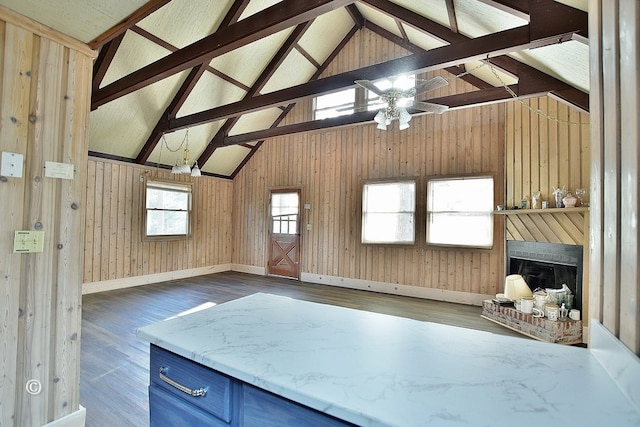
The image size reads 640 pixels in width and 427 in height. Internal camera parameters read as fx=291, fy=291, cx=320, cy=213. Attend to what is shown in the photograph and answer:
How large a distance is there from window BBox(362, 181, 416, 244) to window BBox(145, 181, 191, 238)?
4270 millimetres

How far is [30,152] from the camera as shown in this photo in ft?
5.67

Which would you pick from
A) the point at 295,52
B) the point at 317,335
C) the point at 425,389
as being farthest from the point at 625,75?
the point at 295,52

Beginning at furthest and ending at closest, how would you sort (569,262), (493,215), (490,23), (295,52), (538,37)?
(295,52) < (493,215) < (569,262) < (490,23) < (538,37)

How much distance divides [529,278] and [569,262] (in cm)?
62

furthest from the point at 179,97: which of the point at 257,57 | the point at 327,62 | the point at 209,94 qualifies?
the point at 327,62

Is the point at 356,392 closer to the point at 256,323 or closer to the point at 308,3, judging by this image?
the point at 256,323

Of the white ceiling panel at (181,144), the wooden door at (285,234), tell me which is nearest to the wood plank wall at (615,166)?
the wooden door at (285,234)

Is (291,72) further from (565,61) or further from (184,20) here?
(565,61)

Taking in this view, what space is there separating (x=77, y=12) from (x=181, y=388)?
212 centimetres

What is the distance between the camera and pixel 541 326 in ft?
11.9

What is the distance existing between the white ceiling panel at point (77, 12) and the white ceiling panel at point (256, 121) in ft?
16.5

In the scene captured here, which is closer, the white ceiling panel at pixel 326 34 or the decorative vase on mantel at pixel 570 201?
the decorative vase on mantel at pixel 570 201

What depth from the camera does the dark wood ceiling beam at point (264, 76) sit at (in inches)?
223

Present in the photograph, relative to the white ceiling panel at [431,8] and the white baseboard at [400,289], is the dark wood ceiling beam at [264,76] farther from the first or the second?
the white baseboard at [400,289]
